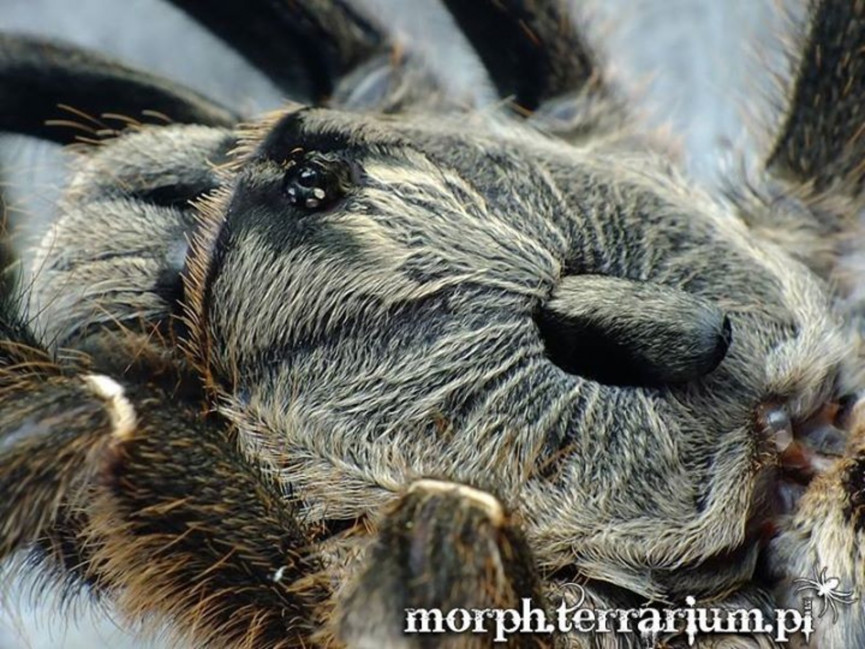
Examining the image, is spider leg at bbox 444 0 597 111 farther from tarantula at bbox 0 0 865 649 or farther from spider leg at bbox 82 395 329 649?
spider leg at bbox 82 395 329 649

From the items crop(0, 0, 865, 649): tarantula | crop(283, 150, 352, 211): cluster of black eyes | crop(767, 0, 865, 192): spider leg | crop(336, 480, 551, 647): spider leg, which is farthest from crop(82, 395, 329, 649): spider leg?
crop(767, 0, 865, 192): spider leg

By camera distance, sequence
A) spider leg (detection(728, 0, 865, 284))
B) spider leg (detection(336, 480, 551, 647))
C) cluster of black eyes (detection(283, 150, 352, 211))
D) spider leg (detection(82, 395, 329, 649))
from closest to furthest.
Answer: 1. spider leg (detection(336, 480, 551, 647))
2. spider leg (detection(82, 395, 329, 649))
3. cluster of black eyes (detection(283, 150, 352, 211))
4. spider leg (detection(728, 0, 865, 284))

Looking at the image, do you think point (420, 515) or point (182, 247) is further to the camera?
point (182, 247)

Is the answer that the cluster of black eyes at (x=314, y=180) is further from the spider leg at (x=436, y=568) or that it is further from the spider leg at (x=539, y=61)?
the spider leg at (x=539, y=61)

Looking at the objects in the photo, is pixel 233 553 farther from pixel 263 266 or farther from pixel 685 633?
pixel 685 633

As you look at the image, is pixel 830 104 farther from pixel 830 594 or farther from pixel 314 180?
pixel 314 180

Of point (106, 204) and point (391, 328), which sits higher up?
point (106, 204)

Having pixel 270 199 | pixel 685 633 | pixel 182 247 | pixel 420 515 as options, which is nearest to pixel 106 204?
pixel 182 247
